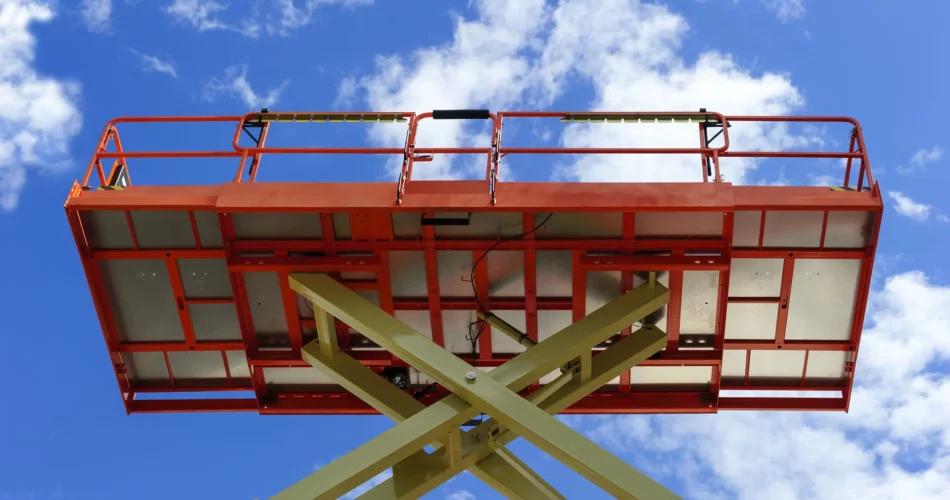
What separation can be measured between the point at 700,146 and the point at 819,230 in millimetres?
1811

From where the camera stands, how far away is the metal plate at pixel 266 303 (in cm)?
1297

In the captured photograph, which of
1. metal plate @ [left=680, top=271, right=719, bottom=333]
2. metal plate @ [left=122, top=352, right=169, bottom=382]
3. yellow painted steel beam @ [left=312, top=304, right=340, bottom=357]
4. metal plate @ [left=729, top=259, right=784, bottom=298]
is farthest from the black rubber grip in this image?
metal plate @ [left=122, top=352, right=169, bottom=382]

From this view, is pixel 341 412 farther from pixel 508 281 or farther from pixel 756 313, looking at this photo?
pixel 756 313

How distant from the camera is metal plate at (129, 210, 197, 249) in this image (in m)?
12.5

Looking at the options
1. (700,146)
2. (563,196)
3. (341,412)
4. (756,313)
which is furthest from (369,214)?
(756,313)

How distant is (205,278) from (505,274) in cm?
394

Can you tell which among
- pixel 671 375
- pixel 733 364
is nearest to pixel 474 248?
pixel 671 375

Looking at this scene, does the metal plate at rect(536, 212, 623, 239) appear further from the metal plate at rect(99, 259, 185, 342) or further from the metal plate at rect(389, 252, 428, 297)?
the metal plate at rect(99, 259, 185, 342)

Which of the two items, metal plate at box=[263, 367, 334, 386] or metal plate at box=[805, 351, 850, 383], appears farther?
metal plate at box=[263, 367, 334, 386]

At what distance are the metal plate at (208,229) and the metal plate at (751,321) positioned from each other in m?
6.69

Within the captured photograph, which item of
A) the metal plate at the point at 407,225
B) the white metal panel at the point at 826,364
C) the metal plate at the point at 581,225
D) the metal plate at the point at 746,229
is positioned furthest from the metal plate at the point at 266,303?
the white metal panel at the point at 826,364

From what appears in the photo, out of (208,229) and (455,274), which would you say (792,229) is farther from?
(208,229)

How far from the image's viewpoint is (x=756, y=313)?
43.8 ft

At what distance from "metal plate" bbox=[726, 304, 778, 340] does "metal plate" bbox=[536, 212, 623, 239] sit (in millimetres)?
2072
